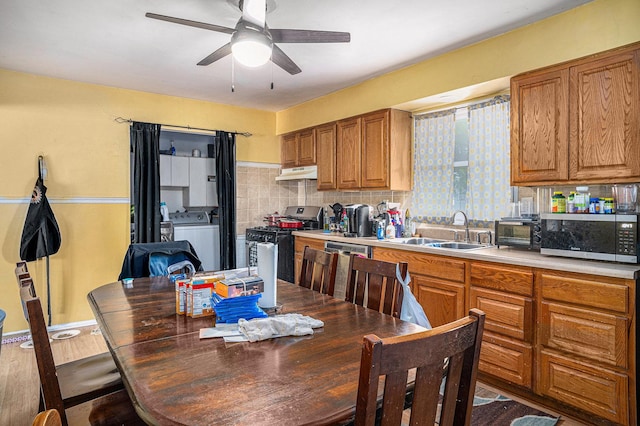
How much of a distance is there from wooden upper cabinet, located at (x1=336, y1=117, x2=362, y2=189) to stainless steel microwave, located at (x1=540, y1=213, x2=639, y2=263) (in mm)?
2024

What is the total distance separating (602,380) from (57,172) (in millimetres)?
4813

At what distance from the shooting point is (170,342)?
55.7 inches

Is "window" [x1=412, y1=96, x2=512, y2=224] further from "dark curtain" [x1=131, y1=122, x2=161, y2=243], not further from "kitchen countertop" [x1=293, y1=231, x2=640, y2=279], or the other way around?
"dark curtain" [x1=131, y1=122, x2=161, y2=243]

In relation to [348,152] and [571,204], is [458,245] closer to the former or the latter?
[571,204]

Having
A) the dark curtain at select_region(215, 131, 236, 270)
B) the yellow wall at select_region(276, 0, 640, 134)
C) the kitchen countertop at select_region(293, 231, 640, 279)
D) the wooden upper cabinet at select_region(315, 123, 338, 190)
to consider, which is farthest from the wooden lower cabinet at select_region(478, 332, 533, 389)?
the dark curtain at select_region(215, 131, 236, 270)

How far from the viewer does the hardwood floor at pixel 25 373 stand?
2367mm

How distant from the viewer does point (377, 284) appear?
2012mm

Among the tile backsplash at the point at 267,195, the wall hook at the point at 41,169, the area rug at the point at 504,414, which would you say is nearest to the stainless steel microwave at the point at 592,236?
the area rug at the point at 504,414

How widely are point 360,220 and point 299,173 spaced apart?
1.38 meters

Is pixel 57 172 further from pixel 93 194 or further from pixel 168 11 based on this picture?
pixel 168 11

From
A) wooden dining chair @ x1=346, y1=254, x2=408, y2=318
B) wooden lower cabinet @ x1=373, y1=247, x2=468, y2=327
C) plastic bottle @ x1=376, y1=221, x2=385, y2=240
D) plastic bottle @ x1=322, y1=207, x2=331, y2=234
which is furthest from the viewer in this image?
plastic bottle @ x1=322, y1=207, x2=331, y2=234

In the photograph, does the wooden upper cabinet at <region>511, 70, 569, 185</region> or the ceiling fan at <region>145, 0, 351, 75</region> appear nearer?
the ceiling fan at <region>145, 0, 351, 75</region>

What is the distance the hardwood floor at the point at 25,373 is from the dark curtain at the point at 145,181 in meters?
1.12

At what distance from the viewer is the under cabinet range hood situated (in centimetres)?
485
